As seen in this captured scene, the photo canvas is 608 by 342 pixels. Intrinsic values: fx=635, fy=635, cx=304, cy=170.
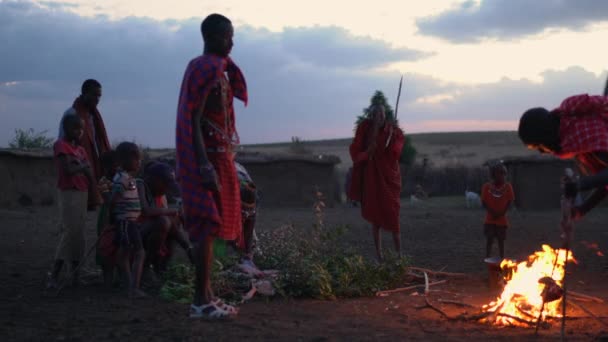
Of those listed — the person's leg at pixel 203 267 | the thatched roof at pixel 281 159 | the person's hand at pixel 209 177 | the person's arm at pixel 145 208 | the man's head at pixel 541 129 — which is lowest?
the person's leg at pixel 203 267

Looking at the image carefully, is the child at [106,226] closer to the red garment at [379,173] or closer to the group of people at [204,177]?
the group of people at [204,177]

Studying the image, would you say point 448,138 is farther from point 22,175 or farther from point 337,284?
point 337,284

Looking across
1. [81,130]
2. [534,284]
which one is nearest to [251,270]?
[81,130]

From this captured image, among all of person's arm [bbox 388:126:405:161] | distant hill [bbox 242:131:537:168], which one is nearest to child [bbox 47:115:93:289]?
person's arm [bbox 388:126:405:161]

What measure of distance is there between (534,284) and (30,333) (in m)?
3.29

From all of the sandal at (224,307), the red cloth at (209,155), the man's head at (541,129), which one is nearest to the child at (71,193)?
the red cloth at (209,155)

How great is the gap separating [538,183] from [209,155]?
1176cm

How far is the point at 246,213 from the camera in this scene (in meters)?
5.94

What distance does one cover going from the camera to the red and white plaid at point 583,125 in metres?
3.60

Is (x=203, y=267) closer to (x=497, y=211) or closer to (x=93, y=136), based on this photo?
(x=93, y=136)

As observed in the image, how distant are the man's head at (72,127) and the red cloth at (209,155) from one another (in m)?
1.65

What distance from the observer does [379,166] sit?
7.12 m

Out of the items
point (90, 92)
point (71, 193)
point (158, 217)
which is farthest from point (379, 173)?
point (71, 193)

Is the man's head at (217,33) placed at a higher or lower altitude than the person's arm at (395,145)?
higher
